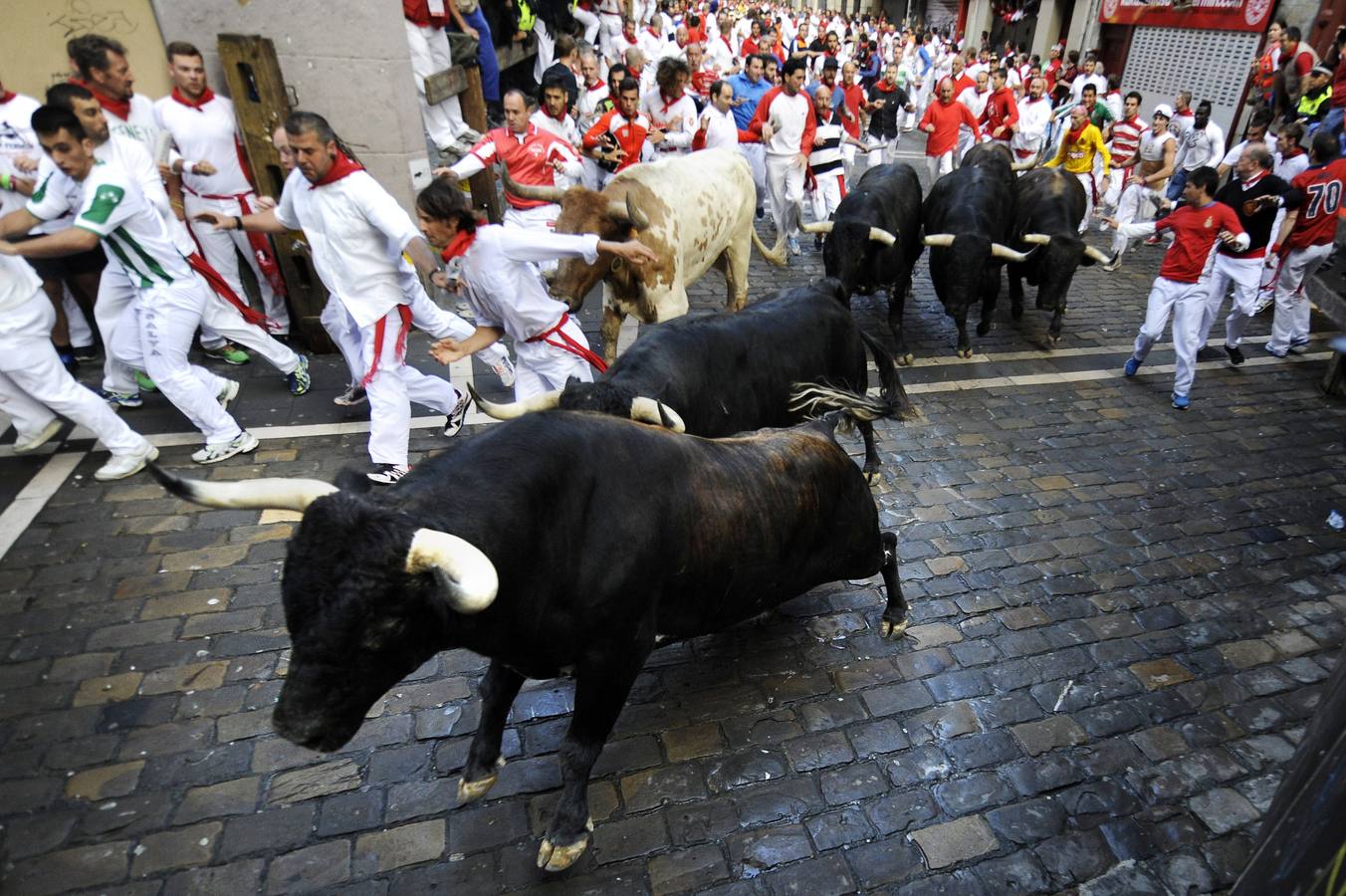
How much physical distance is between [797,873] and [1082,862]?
132 cm

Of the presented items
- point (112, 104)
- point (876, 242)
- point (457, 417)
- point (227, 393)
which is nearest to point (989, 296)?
point (876, 242)

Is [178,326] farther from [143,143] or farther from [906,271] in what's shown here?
[906,271]

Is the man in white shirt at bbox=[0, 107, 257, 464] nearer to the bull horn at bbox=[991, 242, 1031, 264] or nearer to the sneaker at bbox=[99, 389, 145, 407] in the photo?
the sneaker at bbox=[99, 389, 145, 407]

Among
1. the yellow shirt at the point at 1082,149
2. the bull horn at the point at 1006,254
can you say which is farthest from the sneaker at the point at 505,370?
the yellow shirt at the point at 1082,149

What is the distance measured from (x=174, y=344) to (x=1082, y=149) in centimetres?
1305

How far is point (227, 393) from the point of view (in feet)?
21.5

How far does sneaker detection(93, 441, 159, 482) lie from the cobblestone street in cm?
7

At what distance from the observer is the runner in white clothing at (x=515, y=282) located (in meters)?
4.70

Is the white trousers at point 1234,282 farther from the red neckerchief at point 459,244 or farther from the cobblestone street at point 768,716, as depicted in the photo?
the red neckerchief at point 459,244

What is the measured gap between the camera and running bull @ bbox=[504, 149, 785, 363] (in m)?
6.01

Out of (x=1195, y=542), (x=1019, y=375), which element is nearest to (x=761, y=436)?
(x=1195, y=542)

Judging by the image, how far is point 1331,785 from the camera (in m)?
1.50

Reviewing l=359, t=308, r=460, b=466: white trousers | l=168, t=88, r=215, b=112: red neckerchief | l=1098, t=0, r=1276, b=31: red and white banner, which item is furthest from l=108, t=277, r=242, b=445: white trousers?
l=1098, t=0, r=1276, b=31: red and white banner

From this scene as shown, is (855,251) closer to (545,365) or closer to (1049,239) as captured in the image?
(1049,239)
